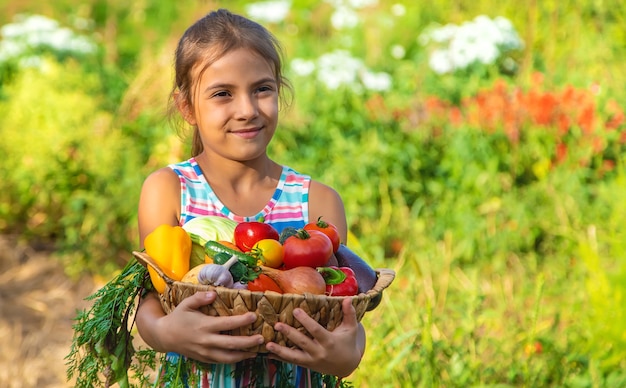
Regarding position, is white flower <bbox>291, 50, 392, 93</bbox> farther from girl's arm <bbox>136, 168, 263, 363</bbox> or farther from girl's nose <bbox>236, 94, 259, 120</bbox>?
girl's arm <bbox>136, 168, 263, 363</bbox>

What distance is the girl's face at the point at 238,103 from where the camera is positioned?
7.04 ft

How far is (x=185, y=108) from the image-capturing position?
2326 mm

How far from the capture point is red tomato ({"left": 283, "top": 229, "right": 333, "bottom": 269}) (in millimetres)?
1903

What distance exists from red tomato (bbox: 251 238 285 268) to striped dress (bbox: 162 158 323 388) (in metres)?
0.25

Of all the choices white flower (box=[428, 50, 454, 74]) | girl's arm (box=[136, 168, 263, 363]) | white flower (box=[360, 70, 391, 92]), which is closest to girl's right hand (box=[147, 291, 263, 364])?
girl's arm (box=[136, 168, 263, 363])

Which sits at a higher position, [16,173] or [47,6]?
[47,6]

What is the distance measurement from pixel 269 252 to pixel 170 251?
0.73ft

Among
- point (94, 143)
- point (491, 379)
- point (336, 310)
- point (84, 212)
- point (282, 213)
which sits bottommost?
point (491, 379)

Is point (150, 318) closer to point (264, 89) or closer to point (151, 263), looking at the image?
point (151, 263)

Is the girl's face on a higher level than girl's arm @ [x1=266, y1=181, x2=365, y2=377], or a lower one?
higher

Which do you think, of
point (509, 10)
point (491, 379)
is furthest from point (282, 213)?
point (509, 10)

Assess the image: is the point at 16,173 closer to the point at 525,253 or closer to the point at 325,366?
the point at 525,253

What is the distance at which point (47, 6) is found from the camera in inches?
407

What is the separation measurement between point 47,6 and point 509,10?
5.48 meters
